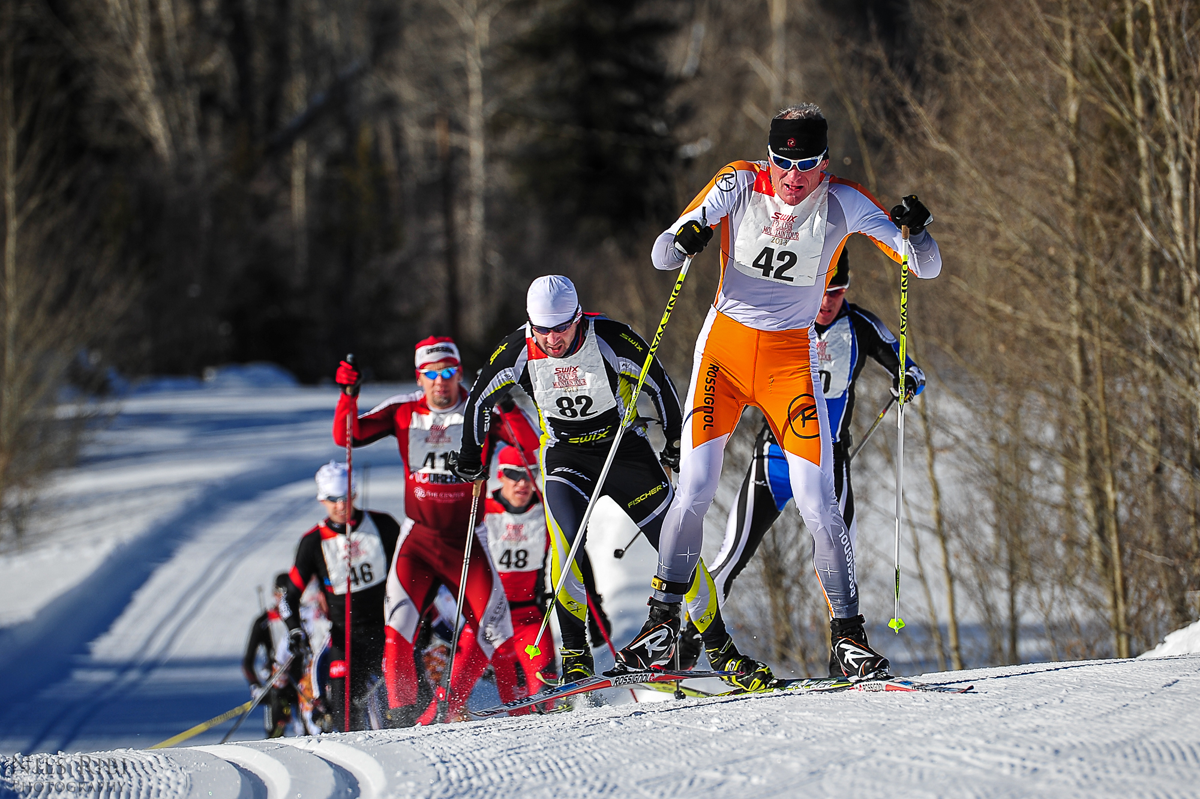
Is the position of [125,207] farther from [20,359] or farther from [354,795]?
[354,795]

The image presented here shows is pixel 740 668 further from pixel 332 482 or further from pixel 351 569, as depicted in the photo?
pixel 332 482

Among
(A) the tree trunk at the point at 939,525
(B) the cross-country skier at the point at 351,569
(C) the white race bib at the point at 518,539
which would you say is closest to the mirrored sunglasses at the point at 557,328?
(C) the white race bib at the point at 518,539

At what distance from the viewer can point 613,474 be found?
538 centimetres

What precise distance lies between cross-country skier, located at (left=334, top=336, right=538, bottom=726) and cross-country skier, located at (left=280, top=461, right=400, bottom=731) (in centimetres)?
61

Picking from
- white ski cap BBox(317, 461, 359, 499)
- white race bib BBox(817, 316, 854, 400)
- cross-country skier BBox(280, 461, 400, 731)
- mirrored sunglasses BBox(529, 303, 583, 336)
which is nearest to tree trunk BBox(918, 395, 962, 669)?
white race bib BBox(817, 316, 854, 400)

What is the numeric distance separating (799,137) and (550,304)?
142 cm

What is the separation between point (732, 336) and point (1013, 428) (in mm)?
8303

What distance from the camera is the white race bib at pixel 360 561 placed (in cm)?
700

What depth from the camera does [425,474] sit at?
21.1 feet

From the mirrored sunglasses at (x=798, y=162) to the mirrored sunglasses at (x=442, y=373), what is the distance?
8.95 ft

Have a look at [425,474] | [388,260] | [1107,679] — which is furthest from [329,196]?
[1107,679]

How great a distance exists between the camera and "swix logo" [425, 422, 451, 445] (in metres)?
6.44

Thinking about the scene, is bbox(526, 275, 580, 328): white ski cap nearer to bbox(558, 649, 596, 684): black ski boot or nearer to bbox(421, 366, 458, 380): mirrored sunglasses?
bbox(421, 366, 458, 380): mirrored sunglasses

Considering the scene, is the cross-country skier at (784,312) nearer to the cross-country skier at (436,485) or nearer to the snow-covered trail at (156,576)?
the cross-country skier at (436,485)
